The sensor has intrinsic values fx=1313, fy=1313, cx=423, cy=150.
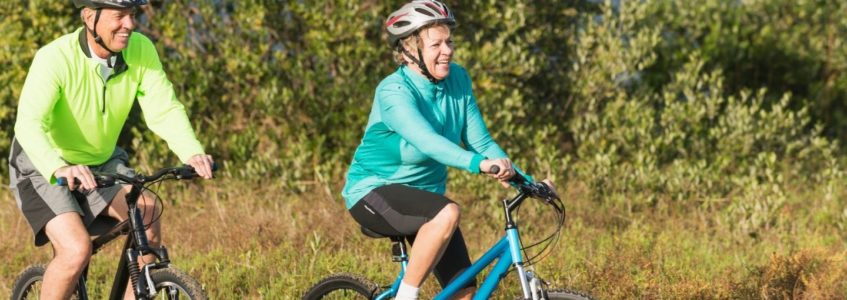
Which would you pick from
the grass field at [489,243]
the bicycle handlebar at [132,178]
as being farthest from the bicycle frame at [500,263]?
the grass field at [489,243]

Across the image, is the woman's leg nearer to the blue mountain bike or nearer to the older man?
the blue mountain bike

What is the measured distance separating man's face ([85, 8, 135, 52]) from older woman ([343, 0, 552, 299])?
1131mm

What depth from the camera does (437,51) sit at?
5.49 meters

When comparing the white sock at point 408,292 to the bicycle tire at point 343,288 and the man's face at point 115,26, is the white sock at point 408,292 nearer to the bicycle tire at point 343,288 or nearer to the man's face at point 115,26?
the bicycle tire at point 343,288

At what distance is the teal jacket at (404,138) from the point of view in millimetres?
5398

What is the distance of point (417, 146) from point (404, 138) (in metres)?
0.13

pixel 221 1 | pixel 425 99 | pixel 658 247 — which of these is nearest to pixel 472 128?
pixel 425 99

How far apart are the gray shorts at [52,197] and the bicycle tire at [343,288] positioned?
1.00 m

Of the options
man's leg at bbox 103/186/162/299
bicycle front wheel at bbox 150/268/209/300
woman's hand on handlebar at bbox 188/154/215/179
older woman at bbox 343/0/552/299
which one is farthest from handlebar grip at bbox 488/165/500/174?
man's leg at bbox 103/186/162/299

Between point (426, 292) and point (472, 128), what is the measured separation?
1906 mm

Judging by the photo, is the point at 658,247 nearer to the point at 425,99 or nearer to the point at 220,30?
the point at 425,99

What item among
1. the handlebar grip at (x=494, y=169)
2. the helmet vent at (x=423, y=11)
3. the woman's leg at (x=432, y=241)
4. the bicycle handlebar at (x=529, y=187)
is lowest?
the woman's leg at (x=432, y=241)

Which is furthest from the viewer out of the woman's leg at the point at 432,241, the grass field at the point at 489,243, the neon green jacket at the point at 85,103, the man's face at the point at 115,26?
the grass field at the point at 489,243

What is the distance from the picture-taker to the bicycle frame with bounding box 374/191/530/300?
5.11 meters
